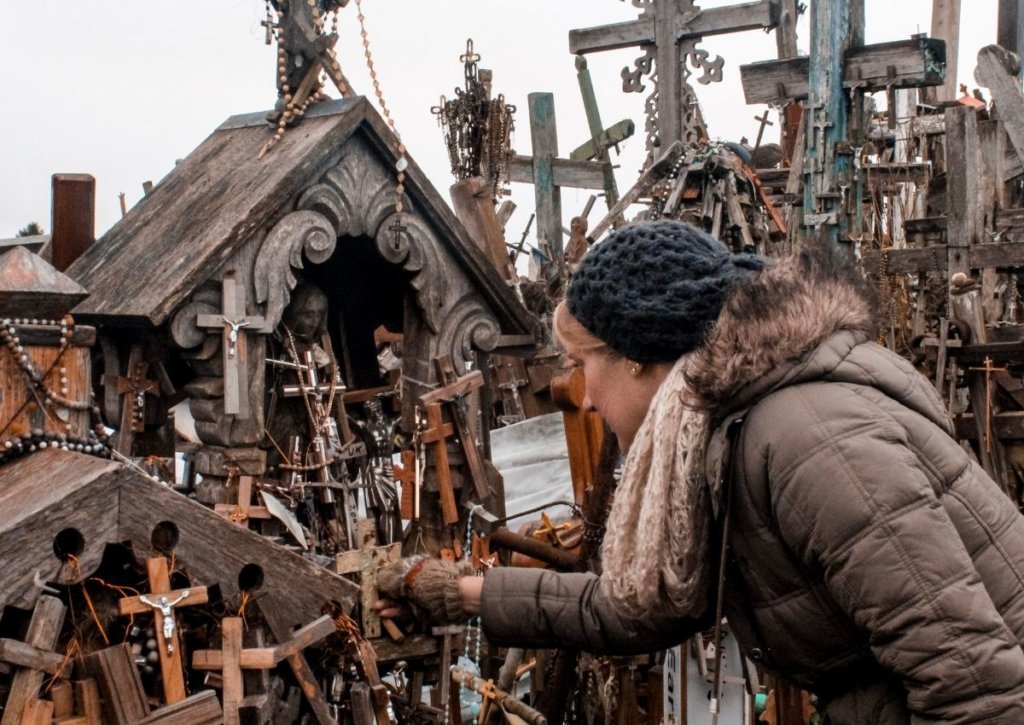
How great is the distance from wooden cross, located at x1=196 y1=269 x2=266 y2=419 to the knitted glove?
204 cm

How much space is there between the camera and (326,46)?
6.34m

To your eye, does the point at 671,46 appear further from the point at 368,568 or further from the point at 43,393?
the point at 43,393

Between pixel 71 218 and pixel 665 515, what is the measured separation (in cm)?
432

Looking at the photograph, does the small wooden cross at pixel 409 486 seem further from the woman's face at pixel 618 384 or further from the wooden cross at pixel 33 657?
the woman's face at pixel 618 384

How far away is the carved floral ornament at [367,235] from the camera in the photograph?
19.3ft

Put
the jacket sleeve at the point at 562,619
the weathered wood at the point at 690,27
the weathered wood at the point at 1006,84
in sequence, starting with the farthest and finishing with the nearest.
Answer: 1. the weathered wood at the point at 690,27
2. the weathered wood at the point at 1006,84
3. the jacket sleeve at the point at 562,619

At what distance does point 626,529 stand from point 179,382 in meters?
4.27

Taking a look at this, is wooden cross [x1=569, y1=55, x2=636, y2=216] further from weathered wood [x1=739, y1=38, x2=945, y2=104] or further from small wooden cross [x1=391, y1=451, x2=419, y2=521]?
small wooden cross [x1=391, y1=451, x2=419, y2=521]

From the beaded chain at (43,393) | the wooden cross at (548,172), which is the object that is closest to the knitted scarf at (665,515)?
the beaded chain at (43,393)

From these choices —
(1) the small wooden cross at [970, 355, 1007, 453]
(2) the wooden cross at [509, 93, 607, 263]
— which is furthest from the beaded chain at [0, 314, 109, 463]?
(2) the wooden cross at [509, 93, 607, 263]

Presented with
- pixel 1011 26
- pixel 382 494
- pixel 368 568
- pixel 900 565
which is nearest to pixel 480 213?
pixel 382 494

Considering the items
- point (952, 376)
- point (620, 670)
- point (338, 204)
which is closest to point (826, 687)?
point (620, 670)

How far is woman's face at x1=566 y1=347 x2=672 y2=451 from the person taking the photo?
2.82m

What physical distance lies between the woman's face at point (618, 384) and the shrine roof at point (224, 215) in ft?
9.83
